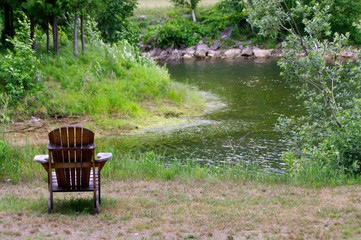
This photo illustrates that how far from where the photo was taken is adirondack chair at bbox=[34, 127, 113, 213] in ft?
16.6

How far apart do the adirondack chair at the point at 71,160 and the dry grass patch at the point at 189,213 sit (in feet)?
0.99

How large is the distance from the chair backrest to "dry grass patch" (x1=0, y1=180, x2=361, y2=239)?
40cm

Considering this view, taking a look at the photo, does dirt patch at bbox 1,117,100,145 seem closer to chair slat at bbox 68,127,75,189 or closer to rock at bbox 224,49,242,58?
chair slat at bbox 68,127,75,189

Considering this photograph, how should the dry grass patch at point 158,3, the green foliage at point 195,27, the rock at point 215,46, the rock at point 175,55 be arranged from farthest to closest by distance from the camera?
the dry grass patch at point 158,3
the green foliage at point 195,27
the rock at point 215,46
the rock at point 175,55

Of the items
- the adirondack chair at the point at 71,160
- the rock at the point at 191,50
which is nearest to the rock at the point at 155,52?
the rock at the point at 191,50

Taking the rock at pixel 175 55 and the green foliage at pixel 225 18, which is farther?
the green foliage at pixel 225 18

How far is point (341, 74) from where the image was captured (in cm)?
844

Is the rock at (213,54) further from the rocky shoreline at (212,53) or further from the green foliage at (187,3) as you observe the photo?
the green foliage at (187,3)

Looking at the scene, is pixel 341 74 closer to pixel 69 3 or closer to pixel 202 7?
pixel 69 3

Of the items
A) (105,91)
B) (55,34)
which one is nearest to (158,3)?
(55,34)

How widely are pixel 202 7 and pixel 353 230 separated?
50716mm

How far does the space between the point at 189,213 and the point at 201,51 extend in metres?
36.2

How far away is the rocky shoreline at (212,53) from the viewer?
3797 centimetres

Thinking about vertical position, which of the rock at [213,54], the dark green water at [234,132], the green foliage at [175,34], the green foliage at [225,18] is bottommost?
the dark green water at [234,132]
